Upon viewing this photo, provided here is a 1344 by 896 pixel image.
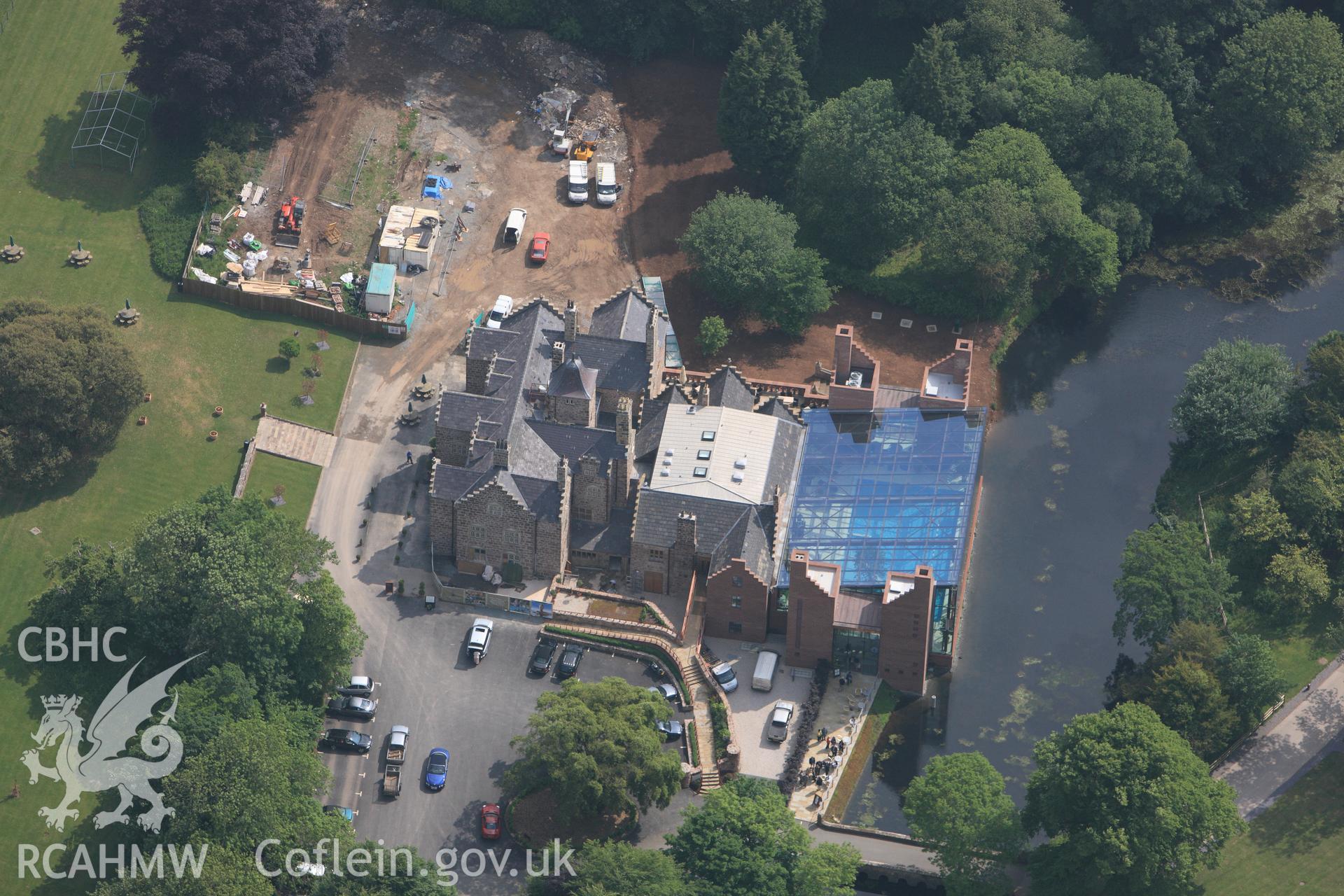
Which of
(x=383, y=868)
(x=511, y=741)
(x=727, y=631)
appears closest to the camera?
(x=383, y=868)

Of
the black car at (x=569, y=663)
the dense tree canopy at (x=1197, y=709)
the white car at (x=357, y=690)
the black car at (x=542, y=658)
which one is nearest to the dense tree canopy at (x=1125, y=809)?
the dense tree canopy at (x=1197, y=709)

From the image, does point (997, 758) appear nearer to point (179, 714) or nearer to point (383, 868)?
point (383, 868)

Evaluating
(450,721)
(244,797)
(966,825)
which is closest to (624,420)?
(450,721)

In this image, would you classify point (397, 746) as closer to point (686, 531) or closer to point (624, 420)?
point (686, 531)

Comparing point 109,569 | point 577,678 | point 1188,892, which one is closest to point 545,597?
point 577,678

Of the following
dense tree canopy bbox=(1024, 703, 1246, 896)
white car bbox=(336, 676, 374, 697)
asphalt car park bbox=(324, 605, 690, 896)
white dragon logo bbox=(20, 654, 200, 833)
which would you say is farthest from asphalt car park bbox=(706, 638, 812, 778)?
white dragon logo bbox=(20, 654, 200, 833)
